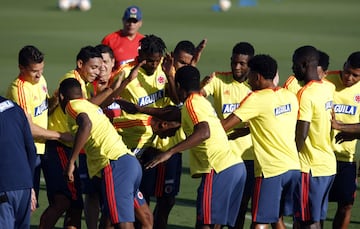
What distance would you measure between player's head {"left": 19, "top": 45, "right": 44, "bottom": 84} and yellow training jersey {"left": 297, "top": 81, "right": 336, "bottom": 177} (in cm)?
307

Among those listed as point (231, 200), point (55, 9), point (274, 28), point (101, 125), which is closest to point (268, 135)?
point (231, 200)

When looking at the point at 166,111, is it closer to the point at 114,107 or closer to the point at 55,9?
the point at 114,107

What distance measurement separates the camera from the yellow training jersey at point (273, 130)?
→ 1129 centimetres

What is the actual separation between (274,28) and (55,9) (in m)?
8.99

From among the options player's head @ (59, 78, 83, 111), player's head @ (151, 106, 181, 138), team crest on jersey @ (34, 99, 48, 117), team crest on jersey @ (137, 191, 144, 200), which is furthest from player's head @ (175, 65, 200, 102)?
team crest on jersey @ (34, 99, 48, 117)

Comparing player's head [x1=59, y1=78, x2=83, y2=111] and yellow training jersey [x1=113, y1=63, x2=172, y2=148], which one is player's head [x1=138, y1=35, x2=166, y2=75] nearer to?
yellow training jersey [x1=113, y1=63, x2=172, y2=148]

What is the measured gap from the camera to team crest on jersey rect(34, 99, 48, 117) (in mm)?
12365

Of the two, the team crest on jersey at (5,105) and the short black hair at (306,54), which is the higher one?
the short black hair at (306,54)

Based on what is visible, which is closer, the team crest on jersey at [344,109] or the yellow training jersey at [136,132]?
the team crest on jersey at [344,109]

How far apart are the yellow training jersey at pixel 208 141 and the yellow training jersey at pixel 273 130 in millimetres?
301

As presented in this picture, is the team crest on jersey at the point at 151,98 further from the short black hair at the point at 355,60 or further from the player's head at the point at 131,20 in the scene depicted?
the player's head at the point at 131,20

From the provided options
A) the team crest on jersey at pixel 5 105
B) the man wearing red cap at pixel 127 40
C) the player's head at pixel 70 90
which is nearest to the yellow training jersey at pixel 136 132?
the player's head at pixel 70 90

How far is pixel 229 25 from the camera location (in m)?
35.7

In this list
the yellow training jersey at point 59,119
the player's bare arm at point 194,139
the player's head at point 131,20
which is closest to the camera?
the player's bare arm at point 194,139
